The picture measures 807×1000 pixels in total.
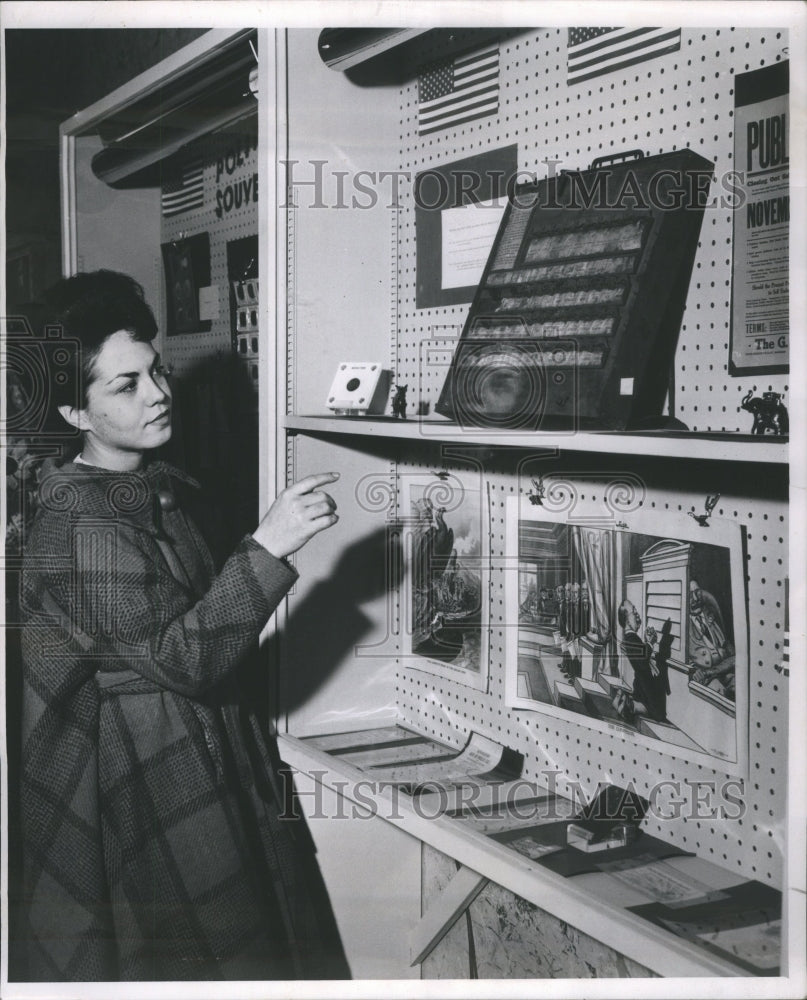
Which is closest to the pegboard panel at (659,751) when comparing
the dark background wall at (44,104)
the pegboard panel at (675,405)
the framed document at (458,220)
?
the pegboard panel at (675,405)

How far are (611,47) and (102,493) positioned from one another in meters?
0.96

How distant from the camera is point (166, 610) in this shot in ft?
4.35

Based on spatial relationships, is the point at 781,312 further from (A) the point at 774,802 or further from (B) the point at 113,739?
(B) the point at 113,739

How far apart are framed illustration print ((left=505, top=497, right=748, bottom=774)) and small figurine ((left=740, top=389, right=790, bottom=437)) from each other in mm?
123

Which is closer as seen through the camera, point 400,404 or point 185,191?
point 400,404

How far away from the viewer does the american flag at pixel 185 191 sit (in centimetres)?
205

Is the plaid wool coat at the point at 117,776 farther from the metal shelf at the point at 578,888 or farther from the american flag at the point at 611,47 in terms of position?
the american flag at the point at 611,47

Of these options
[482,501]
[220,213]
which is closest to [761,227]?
[482,501]

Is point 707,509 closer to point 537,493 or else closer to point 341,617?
point 537,493

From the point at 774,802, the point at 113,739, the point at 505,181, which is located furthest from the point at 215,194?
the point at 774,802

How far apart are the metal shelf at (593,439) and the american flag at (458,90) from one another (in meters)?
0.53

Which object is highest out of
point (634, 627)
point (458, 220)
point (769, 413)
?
point (458, 220)

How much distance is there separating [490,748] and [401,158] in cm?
104

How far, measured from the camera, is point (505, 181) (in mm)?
1452
